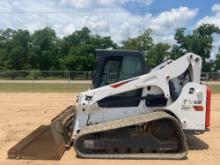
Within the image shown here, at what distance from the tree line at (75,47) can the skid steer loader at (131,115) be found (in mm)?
59474

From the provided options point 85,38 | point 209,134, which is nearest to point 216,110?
point 209,134

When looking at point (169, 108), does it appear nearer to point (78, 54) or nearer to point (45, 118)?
point (45, 118)

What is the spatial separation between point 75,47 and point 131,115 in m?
77.5

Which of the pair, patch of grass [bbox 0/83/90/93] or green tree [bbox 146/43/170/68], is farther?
green tree [bbox 146/43/170/68]

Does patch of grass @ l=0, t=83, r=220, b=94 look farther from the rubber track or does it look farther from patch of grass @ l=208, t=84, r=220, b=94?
the rubber track

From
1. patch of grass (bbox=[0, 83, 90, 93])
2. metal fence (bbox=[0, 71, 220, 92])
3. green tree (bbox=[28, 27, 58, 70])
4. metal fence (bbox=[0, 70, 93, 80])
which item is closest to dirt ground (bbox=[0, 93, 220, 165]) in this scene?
patch of grass (bbox=[0, 83, 90, 93])

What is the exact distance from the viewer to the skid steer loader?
31.8 ft

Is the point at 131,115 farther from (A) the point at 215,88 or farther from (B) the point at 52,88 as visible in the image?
(A) the point at 215,88

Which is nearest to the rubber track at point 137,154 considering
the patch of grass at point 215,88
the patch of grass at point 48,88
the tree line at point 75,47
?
the patch of grass at point 48,88

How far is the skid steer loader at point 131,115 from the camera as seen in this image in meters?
9.70

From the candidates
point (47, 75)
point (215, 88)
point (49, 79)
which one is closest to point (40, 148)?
point (215, 88)

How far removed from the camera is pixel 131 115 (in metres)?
10.5

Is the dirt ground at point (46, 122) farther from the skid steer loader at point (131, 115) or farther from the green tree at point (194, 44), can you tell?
the green tree at point (194, 44)

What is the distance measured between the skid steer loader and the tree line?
59474 millimetres
